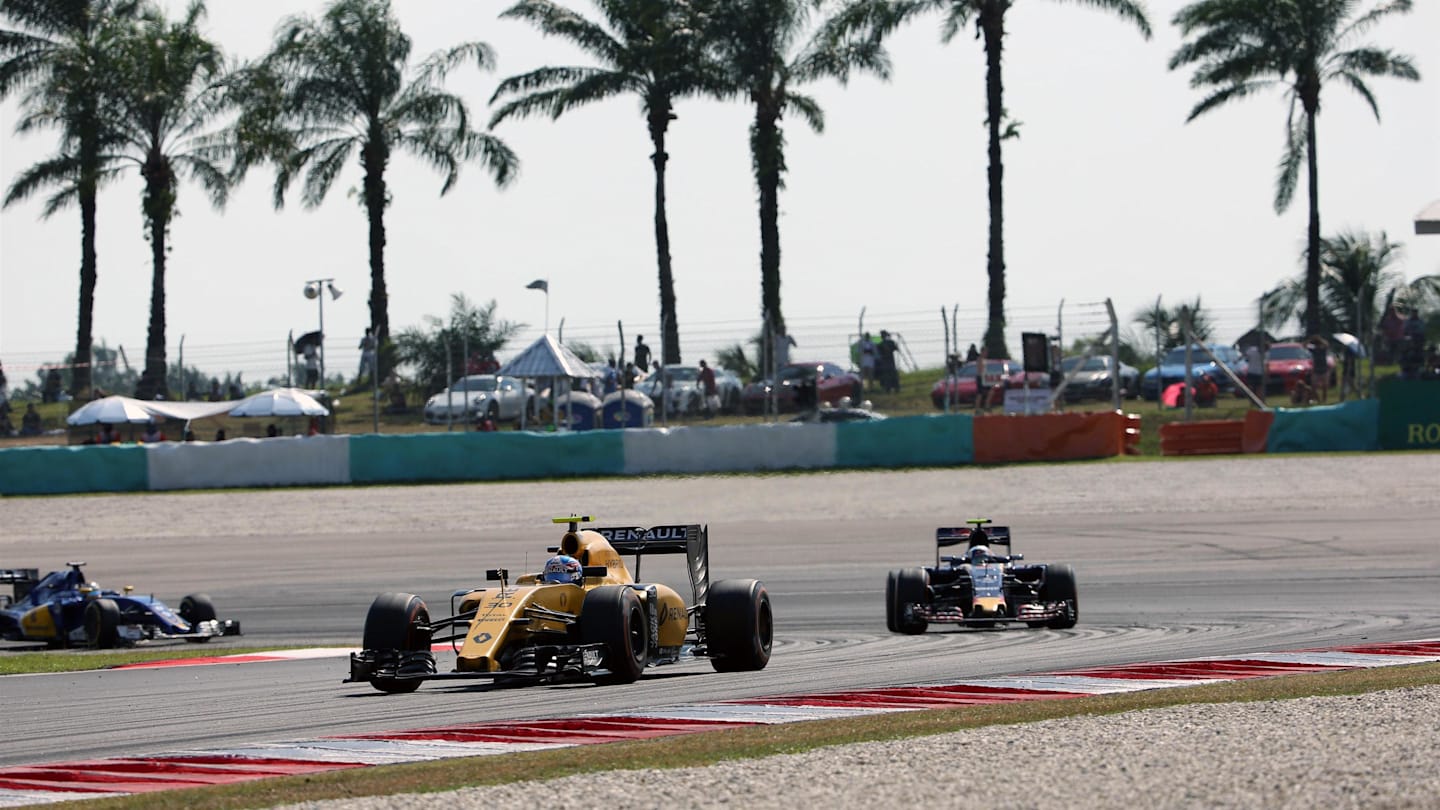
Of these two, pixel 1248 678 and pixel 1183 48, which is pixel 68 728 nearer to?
pixel 1248 678

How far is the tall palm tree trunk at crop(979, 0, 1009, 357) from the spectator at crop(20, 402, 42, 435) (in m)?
18.1

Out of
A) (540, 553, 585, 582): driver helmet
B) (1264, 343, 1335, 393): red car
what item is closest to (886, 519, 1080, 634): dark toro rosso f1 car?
(540, 553, 585, 582): driver helmet

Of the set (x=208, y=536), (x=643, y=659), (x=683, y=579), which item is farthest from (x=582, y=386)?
(x=643, y=659)

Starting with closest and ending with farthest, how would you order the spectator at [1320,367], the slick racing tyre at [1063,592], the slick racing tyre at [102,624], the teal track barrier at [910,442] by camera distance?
1. the slick racing tyre at [1063,592]
2. the slick racing tyre at [102,624]
3. the teal track barrier at [910,442]
4. the spectator at [1320,367]

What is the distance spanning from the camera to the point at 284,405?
32156mm

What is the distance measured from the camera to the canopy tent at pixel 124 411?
3186 cm

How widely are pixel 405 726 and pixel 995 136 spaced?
98.1 feet

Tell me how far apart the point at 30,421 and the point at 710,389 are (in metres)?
12.3

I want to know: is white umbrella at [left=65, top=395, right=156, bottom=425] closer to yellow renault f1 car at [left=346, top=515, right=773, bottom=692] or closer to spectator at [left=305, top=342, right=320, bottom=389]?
spectator at [left=305, top=342, right=320, bottom=389]

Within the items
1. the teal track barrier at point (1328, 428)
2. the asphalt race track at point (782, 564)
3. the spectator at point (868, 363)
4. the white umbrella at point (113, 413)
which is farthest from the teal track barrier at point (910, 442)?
the white umbrella at point (113, 413)

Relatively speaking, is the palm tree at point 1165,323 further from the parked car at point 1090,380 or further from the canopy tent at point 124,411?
the canopy tent at point 124,411

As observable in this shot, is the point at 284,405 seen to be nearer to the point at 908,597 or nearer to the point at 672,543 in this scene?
the point at 908,597

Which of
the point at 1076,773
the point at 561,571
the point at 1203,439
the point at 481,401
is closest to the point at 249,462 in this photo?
the point at 481,401

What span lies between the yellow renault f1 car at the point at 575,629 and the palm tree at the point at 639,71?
92.5 feet
